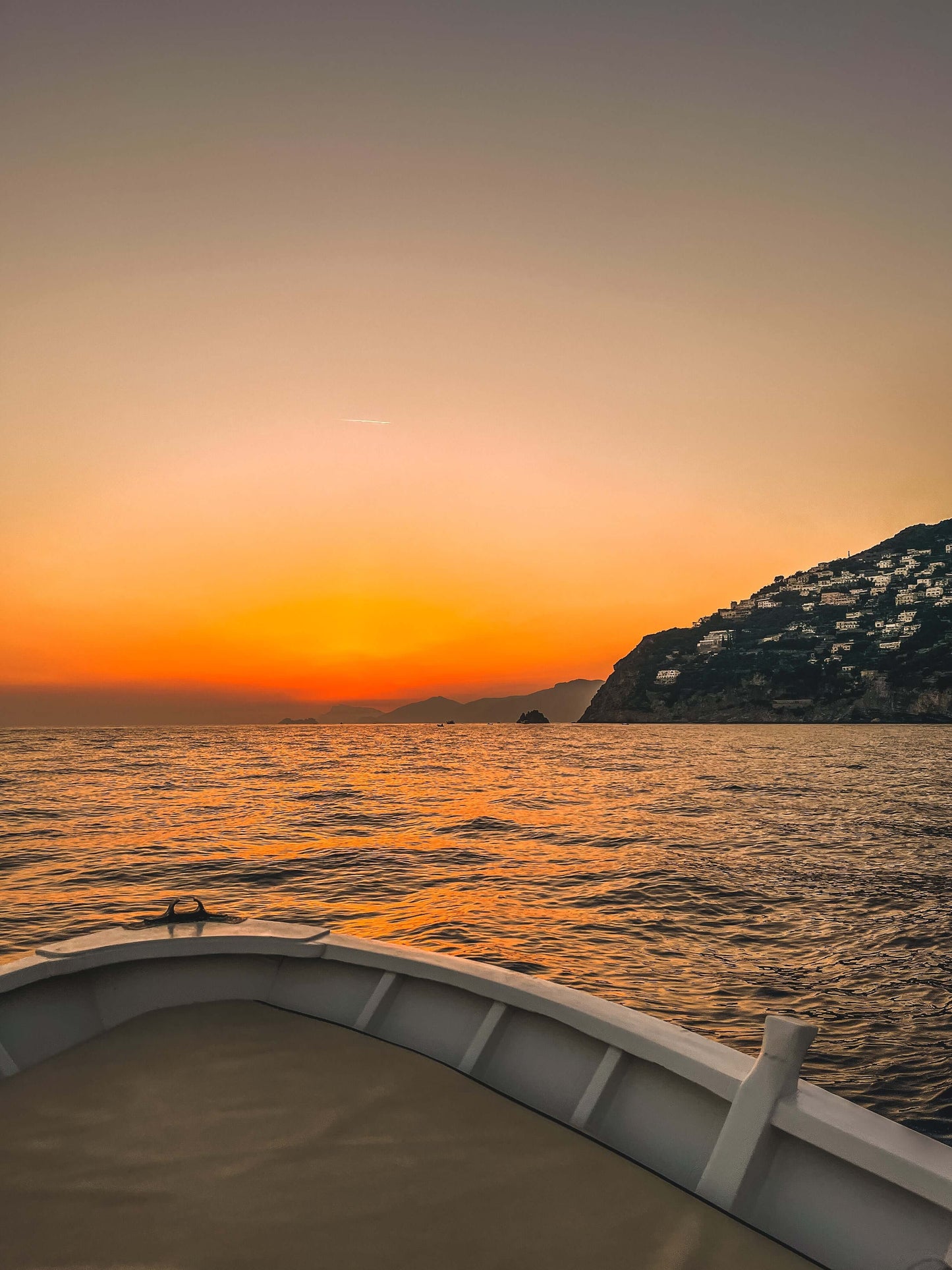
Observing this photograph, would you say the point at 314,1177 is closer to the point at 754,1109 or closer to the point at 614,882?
the point at 754,1109

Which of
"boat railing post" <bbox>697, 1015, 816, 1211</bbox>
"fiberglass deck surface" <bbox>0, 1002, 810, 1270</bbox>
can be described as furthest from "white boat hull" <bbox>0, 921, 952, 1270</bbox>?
"fiberglass deck surface" <bbox>0, 1002, 810, 1270</bbox>

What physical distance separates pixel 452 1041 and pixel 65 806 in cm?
3714

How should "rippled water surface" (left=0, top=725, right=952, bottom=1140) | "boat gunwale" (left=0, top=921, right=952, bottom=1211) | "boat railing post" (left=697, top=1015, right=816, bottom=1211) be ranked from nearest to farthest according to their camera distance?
"boat gunwale" (left=0, top=921, right=952, bottom=1211), "boat railing post" (left=697, top=1015, right=816, bottom=1211), "rippled water surface" (left=0, top=725, right=952, bottom=1140)

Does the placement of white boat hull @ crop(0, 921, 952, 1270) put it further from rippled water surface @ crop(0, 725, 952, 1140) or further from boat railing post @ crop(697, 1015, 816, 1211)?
rippled water surface @ crop(0, 725, 952, 1140)

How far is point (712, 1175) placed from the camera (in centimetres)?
290

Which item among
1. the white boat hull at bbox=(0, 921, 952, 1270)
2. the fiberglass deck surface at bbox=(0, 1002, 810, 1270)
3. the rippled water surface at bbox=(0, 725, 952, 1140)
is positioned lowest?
the rippled water surface at bbox=(0, 725, 952, 1140)

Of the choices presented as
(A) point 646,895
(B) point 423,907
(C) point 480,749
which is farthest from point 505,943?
(C) point 480,749

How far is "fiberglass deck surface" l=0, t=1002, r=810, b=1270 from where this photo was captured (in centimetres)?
267

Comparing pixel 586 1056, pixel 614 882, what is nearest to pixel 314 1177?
pixel 586 1056

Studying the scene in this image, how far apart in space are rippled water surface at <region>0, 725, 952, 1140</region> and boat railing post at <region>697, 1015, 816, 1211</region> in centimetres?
493

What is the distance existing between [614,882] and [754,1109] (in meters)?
15.1

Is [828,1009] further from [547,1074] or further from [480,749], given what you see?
[480,749]

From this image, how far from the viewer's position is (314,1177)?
3.11 m

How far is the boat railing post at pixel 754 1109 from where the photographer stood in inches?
111
